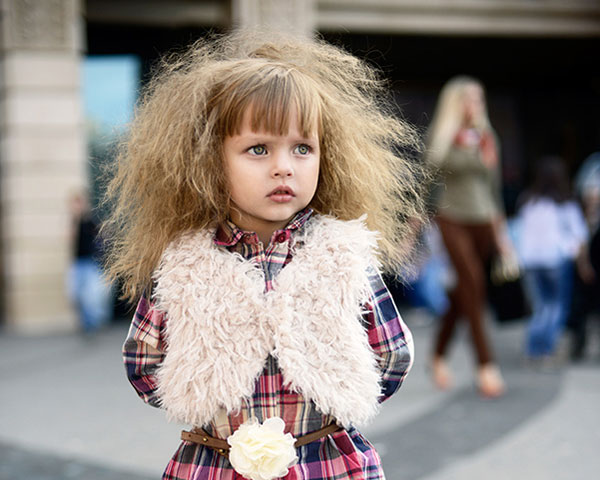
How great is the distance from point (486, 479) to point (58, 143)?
7832mm

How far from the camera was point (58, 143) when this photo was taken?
10000 mm

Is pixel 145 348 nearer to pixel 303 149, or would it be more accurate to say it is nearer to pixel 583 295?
pixel 303 149

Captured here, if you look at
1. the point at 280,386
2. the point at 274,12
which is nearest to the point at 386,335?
the point at 280,386

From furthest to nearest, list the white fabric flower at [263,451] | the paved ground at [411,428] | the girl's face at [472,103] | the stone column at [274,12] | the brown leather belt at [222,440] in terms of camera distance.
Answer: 1. the stone column at [274,12]
2. the girl's face at [472,103]
3. the paved ground at [411,428]
4. the brown leather belt at [222,440]
5. the white fabric flower at [263,451]

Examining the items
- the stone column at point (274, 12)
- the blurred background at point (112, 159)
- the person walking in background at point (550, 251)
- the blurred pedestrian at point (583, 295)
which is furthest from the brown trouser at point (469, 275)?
the stone column at point (274, 12)

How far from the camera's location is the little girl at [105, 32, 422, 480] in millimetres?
1713

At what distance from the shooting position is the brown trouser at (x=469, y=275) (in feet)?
17.8

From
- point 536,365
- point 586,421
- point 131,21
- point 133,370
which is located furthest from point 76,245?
point 133,370

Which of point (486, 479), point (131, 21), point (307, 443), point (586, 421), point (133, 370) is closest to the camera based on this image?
point (307, 443)

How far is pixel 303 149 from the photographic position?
178 cm

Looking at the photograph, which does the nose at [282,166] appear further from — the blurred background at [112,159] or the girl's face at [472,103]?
the girl's face at [472,103]

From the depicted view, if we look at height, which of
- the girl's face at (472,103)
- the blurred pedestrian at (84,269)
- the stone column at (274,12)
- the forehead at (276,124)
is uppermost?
the stone column at (274,12)

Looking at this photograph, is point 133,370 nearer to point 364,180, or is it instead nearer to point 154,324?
point 154,324

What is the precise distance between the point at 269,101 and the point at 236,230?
32 centimetres
